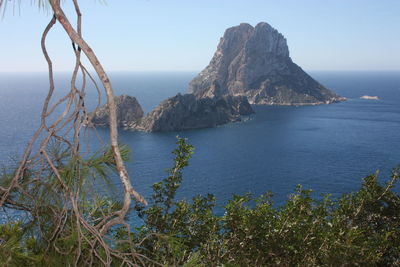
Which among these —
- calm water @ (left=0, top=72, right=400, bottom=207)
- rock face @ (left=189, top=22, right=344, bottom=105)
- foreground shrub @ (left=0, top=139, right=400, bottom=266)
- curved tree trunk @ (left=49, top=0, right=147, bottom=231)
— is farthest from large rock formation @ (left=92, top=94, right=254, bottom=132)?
curved tree trunk @ (left=49, top=0, right=147, bottom=231)

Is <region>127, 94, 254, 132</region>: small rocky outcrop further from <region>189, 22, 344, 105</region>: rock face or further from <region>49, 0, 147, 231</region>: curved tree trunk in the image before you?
<region>49, 0, 147, 231</region>: curved tree trunk

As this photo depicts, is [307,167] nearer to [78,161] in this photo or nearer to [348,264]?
[348,264]

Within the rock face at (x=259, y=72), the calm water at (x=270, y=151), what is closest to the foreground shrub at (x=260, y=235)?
the calm water at (x=270, y=151)

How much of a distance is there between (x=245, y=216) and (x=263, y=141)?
68.7 metres

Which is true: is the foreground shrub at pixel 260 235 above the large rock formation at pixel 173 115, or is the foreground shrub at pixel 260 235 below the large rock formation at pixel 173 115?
above

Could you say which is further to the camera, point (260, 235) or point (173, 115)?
point (173, 115)

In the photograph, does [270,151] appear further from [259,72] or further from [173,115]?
[259,72]

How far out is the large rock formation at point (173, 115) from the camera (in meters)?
89.7

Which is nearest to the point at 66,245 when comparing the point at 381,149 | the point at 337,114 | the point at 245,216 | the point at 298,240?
the point at 245,216

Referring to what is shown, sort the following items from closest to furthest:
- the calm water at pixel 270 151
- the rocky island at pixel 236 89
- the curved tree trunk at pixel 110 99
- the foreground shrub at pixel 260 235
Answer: the curved tree trunk at pixel 110 99
the foreground shrub at pixel 260 235
the calm water at pixel 270 151
the rocky island at pixel 236 89

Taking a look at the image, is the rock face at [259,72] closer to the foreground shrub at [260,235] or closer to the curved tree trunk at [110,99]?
the foreground shrub at [260,235]

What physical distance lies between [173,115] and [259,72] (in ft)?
265

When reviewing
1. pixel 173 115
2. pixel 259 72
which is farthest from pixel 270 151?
pixel 259 72

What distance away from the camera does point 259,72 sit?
6363 inches
